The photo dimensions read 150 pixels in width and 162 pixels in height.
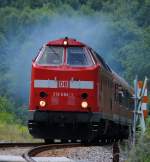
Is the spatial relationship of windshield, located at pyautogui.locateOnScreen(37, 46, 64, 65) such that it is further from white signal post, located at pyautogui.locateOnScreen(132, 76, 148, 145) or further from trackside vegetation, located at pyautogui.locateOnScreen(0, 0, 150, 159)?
trackside vegetation, located at pyautogui.locateOnScreen(0, 0, 150, 159)

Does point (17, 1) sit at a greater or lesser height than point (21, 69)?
greater

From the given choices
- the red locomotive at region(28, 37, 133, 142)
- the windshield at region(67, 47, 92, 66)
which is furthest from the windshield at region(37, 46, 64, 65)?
the windshield at region(67, 47, 92, 66)

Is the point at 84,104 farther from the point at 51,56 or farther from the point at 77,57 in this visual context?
the point at 51,56

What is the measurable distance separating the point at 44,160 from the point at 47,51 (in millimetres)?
6559

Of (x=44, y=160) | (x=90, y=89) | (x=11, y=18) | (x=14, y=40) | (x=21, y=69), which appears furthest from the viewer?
(x=11, y=18)

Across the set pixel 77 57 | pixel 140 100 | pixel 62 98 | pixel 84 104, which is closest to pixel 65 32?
pixel 77 57

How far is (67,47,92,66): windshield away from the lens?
21.0 meters

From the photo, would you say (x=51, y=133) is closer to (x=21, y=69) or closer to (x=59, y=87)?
(x=59, y=87)

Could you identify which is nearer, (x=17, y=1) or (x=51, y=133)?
(x=51, y=133)

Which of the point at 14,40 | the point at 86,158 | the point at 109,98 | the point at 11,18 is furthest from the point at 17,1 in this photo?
the point at 86,158

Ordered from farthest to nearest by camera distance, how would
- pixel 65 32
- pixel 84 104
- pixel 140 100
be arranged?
pixel 65 32 → pixel 84 104 → pixel 140 100

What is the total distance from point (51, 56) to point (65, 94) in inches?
47.7

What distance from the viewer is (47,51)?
69.2ft

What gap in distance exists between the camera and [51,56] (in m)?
21.1
